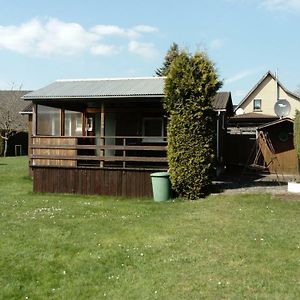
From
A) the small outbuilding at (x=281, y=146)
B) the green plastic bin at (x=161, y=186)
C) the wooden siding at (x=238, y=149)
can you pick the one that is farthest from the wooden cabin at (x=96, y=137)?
the small outbuilding at (x=281, y=146)

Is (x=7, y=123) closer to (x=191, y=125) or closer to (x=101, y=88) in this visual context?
(x=101, y=88)

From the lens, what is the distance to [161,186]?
1299 cm

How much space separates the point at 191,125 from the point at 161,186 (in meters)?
1.91

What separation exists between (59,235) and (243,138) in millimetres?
15750

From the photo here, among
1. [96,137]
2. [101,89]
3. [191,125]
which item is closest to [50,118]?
[101,89]

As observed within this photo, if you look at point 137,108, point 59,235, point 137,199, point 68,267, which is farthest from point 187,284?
point 137,108

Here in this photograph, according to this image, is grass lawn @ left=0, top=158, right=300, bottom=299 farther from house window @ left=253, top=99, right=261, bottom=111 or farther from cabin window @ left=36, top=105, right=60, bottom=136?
house window @ left=253, top=99, right=261, bottom=111

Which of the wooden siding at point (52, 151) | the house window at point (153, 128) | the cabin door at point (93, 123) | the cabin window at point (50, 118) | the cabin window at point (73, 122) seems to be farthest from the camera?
the cabin window at point (73, 122)

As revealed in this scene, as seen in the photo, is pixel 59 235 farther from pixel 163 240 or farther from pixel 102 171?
pixel 102 171

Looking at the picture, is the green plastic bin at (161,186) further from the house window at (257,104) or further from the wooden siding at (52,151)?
the house window at (257,104)

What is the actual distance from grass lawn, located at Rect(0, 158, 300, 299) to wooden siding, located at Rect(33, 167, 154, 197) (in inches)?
81.8

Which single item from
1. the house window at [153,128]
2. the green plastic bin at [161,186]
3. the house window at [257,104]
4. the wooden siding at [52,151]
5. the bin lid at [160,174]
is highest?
the house window at [257,104]

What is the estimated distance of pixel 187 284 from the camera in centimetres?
585

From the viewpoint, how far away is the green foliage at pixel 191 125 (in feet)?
42.5
